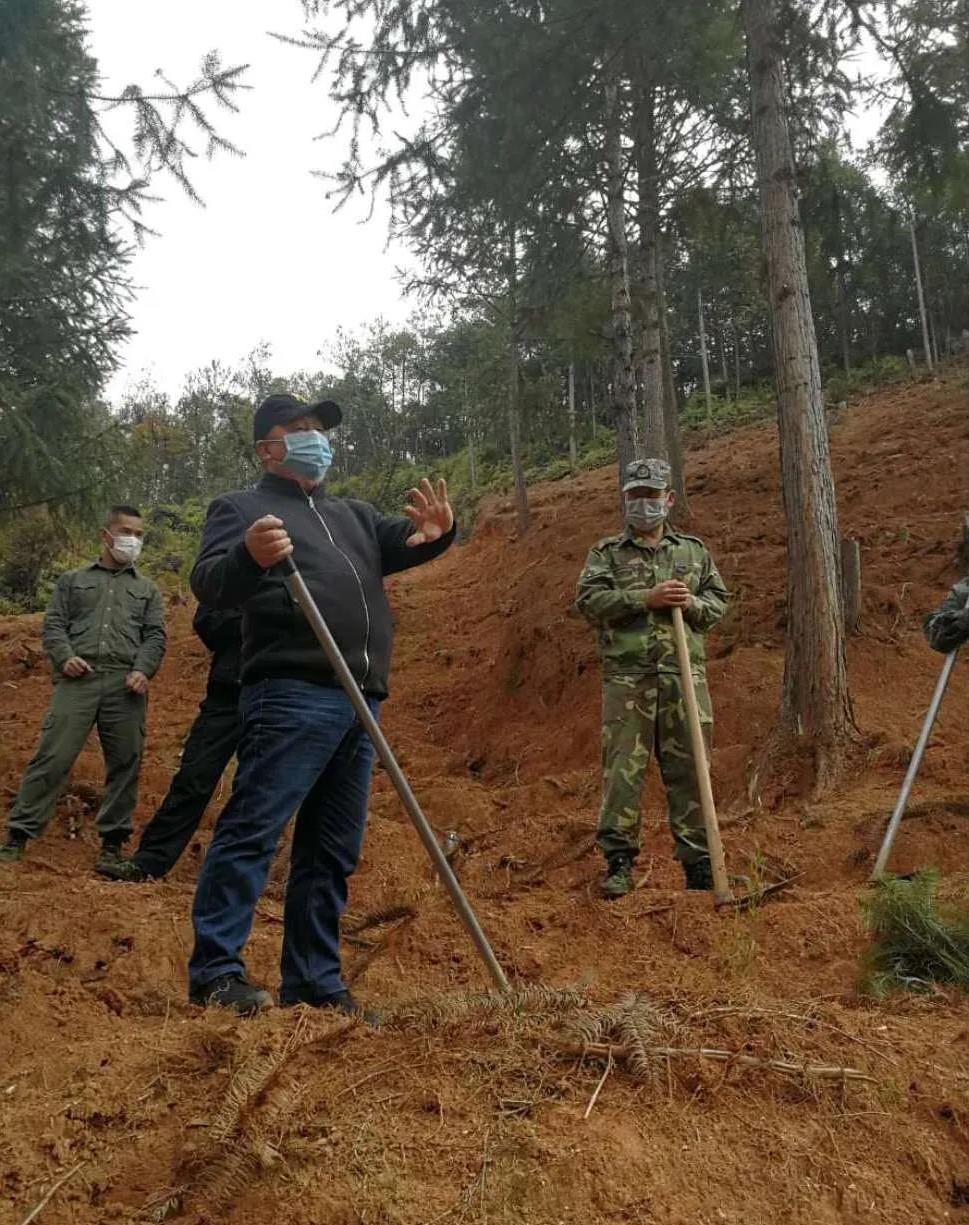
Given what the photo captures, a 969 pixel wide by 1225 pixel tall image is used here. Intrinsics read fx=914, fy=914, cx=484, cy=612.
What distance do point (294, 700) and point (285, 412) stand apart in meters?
1.09

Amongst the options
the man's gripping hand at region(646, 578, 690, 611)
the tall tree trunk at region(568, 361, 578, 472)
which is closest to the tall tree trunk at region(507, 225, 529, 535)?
the tall tree trunk at region(568, 361, 578, 472)

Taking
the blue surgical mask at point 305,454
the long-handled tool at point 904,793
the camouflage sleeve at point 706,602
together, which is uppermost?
the blue surgical mask at point 305,454

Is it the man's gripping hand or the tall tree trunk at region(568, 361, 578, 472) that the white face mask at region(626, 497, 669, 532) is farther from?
the tall tree trunk at region(568, 361, 578, 472)

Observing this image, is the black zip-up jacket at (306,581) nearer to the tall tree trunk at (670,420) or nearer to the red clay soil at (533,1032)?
the red clay soil at (533,1032)

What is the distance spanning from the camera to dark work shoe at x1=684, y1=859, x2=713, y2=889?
4527 mm

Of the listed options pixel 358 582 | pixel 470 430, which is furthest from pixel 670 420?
pixel 470 430

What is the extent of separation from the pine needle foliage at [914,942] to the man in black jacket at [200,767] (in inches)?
134

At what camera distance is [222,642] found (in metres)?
5.11

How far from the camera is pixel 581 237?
12.3 meters

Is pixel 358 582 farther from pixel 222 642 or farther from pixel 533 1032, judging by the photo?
pixel 222 642

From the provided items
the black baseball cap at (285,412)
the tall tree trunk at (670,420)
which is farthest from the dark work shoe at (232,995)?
the tall tree trunk at (670,420)

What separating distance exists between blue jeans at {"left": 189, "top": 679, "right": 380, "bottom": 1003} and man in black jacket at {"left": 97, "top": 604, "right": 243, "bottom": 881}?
6.79 feet

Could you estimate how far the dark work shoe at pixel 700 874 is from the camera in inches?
178

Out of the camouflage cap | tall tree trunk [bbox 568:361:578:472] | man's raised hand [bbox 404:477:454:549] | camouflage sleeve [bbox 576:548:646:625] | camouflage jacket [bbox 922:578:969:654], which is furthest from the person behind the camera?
tall tree trunk [bbox 568:361:578:472]
